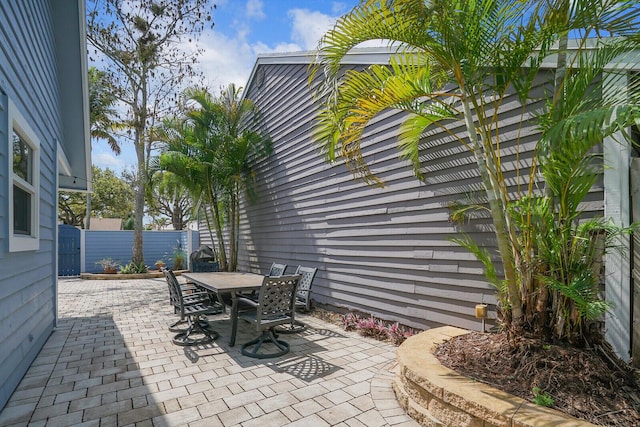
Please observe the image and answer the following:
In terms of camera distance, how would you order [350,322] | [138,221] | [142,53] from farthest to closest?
1. [138,221]
2. [142,53]
3. [350,322]

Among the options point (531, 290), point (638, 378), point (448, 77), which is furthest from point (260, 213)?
point (638, 378)

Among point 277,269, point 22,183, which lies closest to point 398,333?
point 277,269

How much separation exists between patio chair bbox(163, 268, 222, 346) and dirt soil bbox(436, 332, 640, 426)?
2923 mm

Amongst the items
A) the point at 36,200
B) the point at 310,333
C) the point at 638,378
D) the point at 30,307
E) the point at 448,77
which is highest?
the point at 448,77

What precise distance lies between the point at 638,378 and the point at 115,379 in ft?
13.4

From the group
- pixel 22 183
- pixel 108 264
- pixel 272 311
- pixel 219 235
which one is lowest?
pixel 272 311

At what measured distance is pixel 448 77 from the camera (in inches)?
116

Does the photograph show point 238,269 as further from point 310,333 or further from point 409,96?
point 409,96

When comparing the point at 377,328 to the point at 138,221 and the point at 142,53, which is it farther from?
the point at 142,53

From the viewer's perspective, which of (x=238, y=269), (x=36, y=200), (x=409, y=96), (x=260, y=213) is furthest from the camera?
(x=238, y=269)

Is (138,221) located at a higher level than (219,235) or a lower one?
higher

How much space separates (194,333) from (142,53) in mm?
10370

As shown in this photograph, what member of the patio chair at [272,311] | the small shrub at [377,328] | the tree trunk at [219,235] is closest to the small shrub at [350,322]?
the small shrub at [377,328]

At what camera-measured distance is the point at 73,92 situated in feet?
19.1
